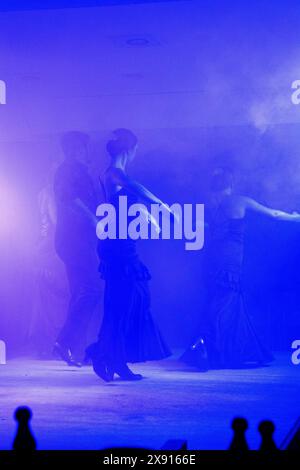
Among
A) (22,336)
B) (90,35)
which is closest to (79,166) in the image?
(90,35)

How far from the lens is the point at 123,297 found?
16.1 ft

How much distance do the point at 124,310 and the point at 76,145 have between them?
1.11 metres

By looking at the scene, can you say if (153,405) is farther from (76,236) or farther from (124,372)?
(76,236)

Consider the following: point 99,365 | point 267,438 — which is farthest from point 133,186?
point 267,438

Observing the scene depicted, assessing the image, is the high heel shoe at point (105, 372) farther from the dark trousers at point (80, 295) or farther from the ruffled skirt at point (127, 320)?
the dark trousers at point (80, 295)

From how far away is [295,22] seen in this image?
186 inches

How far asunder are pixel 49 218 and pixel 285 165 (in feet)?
5.07

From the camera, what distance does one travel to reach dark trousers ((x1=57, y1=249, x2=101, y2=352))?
16.1 feet

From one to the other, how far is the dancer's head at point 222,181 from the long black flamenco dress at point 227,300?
13cm

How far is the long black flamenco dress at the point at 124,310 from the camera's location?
4855 mm

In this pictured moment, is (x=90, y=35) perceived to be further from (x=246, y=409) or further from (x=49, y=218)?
(x=246, y=409)

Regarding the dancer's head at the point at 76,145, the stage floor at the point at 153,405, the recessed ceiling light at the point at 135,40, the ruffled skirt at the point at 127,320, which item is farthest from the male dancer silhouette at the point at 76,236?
the recessed ceiling light at the point at 135,40

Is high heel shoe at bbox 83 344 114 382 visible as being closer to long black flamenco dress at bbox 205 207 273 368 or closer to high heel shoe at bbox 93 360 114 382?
high heel shoe at bbox 93 360 114 382

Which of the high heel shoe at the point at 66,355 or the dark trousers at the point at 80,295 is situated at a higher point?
the dark trousers at the point at 80,295
